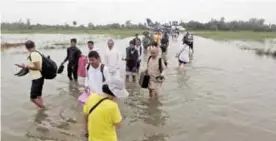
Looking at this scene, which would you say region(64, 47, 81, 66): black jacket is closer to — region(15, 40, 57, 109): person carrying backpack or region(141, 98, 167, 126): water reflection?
region(141, 98, 167, 126): water reflection

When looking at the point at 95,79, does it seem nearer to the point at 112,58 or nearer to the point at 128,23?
the point at 112,58

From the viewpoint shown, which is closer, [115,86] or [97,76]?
[115,86]

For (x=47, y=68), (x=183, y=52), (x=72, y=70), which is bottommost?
(x=72, y=70)

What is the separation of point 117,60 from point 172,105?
2.14 metres

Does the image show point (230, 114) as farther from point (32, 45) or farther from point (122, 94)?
point (122, 94)

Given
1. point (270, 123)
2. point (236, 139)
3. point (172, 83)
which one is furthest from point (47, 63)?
point (172, 83)

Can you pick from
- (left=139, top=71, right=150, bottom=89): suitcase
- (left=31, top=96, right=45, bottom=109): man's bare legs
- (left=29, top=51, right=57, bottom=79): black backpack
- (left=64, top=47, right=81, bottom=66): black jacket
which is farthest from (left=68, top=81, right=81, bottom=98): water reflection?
(left=29, top=51, right=57, bottom=79): black backpack

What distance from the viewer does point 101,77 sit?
6.49 metres

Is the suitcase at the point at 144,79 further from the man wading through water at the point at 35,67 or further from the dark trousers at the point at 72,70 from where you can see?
the dark trousers at the point at 72,70

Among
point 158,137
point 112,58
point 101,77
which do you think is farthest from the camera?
point 112,58

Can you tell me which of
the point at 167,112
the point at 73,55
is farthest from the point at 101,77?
the point at 73,55

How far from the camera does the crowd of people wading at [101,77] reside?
4152 mm

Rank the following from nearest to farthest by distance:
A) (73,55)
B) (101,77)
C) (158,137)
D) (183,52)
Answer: (101,77) < (158,137) < (73,55) < (183,52)

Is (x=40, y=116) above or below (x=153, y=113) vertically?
above
